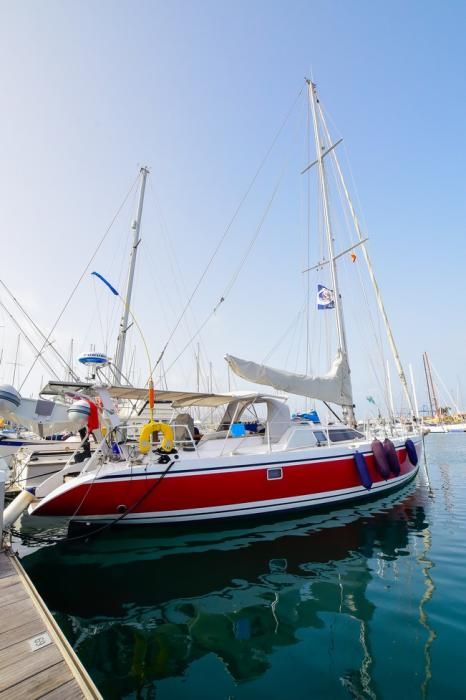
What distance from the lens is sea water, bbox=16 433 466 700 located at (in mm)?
2904

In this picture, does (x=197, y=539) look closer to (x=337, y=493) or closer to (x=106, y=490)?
(x=106, y=490)

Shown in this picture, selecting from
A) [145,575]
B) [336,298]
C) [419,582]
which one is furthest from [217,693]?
[336,298]

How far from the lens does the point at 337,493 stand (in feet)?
27.5

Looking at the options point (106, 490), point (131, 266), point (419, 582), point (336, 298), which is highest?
point (131, 266)

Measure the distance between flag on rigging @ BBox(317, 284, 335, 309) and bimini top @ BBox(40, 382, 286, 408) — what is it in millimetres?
5640

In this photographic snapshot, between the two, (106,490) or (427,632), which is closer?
(427,632)

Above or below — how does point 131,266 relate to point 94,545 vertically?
above

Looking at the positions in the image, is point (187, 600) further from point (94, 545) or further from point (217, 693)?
point (94, 545)

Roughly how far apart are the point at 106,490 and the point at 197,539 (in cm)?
197

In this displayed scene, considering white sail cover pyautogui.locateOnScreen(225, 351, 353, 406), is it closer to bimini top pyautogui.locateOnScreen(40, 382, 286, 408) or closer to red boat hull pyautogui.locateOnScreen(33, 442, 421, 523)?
bimini top pyautogui.locateOnScreen(40, 382, 286, 408)

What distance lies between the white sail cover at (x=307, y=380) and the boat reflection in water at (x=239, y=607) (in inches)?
149

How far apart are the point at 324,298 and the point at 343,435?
19.4 feet

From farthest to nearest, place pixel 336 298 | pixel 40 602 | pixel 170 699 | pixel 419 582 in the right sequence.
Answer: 1. pixel 336 298
2. pixel 419 582
3. pixel 40 602
4. pixel 170 699

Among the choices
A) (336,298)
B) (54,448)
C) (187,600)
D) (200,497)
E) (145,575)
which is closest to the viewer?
(187,600)
